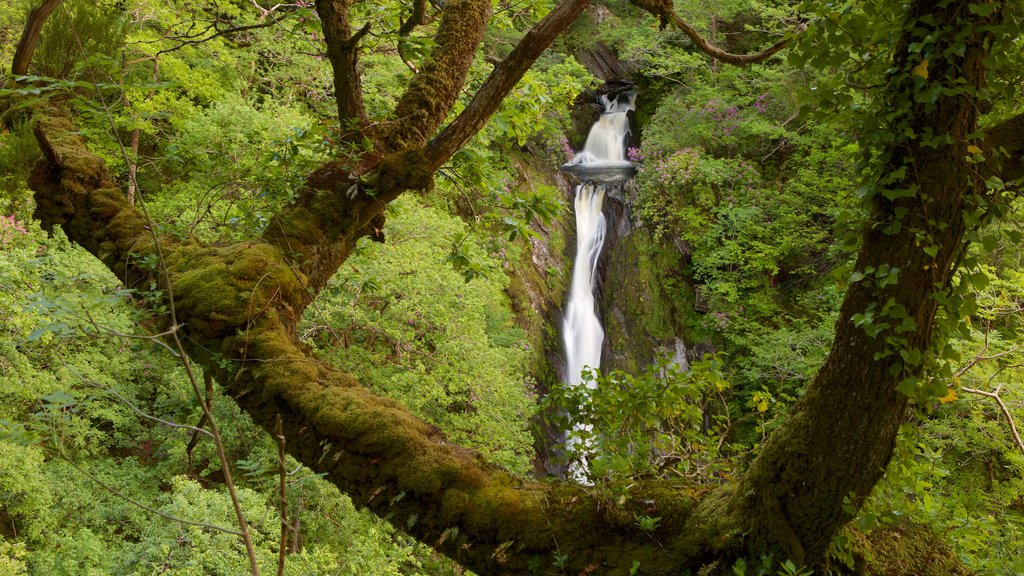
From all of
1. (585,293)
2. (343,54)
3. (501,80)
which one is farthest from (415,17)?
(585,293)

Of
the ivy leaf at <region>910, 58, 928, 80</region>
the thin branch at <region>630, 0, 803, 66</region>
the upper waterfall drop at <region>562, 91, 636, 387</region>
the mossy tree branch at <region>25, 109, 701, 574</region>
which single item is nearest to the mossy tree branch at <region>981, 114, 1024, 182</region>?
the ivy leaf at <region>910, 58, 928, 80</region>

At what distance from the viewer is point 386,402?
2293 mm

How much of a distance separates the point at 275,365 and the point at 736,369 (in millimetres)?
10166

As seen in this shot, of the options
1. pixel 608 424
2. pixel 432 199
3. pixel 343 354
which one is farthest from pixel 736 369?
pixel 608 424

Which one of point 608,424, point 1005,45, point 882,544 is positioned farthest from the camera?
point 608,424

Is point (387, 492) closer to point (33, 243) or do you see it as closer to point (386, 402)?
point (386, 402)

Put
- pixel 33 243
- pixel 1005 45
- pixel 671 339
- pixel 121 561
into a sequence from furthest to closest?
pixel 671 339, pixel 33 243, pixel 121 561, pixel 1005 45

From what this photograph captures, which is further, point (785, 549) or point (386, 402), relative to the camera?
point (386, 402)

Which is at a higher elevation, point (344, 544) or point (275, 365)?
point (275, 365)

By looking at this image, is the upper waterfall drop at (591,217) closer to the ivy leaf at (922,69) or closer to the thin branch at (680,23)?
the thin branch at (680,23)

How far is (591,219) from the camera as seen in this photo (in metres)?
13.3

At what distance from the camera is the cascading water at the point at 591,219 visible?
38.5 feet

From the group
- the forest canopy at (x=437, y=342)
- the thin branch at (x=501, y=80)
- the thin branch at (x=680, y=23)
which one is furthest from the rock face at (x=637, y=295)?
the thin branch at (x=501, y=80)

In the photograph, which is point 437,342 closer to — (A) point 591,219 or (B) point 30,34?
(B) point 30,34
